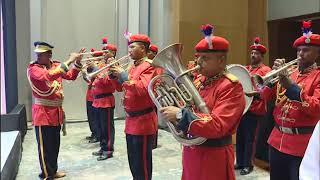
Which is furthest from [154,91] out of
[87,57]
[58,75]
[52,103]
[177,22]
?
[177,22]

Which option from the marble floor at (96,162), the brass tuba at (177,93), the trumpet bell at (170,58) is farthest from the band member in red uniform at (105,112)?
the brass tuba at (177,93)

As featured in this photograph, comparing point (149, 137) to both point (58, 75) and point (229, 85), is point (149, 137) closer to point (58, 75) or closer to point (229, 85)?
point (58, 75)

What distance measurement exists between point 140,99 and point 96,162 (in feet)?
6.45

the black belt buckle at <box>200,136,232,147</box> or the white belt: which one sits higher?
the white belt

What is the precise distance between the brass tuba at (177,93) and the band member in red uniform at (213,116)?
0.06 m

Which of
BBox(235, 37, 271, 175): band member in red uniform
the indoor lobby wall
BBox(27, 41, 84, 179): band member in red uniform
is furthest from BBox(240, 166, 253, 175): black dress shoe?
the indoor lobby wall

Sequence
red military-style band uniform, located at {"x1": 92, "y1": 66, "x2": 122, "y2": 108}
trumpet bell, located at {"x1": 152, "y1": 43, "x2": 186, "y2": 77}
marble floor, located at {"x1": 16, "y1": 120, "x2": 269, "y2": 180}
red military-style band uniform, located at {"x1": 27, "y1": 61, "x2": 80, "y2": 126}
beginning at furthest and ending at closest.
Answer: red military-style band uniform, located at {"x1": 92, "y1": 66, "x2": 122, "y2": 108} < marble floor, located at {"x1": 16, "y1": 120, "x2": 269, "y2": 180} < red military-style band uniform, located at {"x1": 27, "y1": 61, "x2": 80, "y2": 126} < trumpet bell, located at {"x1": 152, "y1": 43, "x2": 186, "y2": 77}

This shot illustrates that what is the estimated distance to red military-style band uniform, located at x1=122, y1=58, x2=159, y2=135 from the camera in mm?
3353

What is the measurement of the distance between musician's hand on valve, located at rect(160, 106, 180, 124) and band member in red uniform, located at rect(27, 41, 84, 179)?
1.91 m

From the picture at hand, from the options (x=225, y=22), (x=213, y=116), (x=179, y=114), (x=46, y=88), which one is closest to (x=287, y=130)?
(x=213, y=116)

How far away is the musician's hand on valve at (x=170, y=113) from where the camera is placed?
84.2 inches

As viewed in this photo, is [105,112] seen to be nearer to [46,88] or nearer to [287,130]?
[46,88]

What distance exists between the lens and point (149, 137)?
3.49m

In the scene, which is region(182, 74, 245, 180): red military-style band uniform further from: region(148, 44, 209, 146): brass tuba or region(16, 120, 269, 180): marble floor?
region(16, 120, 269, 180): marble floor
